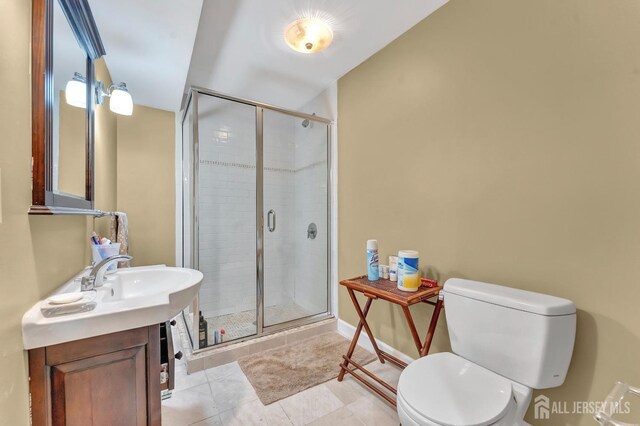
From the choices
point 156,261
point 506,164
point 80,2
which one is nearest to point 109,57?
point 80,2

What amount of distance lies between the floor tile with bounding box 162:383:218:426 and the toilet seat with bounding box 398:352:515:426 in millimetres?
1173

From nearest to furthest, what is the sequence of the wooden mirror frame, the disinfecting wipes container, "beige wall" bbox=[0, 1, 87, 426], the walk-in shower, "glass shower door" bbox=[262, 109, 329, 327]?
"beige wall" bbox=[0, 1, 87, 426]
the wooden mirror frame
the disinfecting wipes container
the walk-in shower
"glass shower door" bbox=[262, 109, 329, 327]

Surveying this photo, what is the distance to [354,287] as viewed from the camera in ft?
5.89

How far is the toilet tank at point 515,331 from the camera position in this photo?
1106mm

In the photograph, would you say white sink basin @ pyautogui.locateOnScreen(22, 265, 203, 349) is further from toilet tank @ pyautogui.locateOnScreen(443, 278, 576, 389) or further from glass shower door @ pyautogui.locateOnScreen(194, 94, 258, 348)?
toilet tank @ pyautogui.locateOnScreen(443, 278, 576, 389)

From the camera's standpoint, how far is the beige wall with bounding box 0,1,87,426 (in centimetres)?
75

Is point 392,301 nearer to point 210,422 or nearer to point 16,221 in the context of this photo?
point 210,422

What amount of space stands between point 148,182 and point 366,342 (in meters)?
2.73

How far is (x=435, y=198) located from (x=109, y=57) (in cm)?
264

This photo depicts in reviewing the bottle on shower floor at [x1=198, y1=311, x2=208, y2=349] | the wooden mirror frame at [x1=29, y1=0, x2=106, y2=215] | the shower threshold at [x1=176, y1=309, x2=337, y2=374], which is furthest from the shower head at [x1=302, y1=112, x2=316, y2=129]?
the bottle on shower floor at [x1=198, y1=311, x2=208, y2=349]

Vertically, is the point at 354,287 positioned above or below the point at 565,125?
below

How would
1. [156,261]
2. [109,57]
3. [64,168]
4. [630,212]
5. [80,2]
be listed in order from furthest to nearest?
[156,261] → [109,57] → [80,2] → [64,168] → [630,212]

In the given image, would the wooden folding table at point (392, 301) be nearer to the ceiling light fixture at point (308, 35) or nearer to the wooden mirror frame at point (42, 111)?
the wooden mirror frame at point (42, 111)

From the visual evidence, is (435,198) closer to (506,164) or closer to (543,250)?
(506,164)
